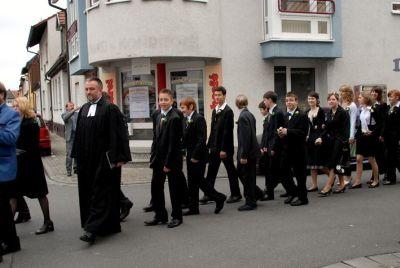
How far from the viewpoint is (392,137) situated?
1094 centimetres

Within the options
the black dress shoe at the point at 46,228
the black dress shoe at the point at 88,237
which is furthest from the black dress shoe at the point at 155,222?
the black dress shoe at the point at 46,228

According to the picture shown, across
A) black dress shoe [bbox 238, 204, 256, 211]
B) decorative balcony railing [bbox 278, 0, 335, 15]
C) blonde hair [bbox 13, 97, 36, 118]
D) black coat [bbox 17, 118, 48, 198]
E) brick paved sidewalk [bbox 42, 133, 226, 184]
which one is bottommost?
brick paved sidewalk [bbox 42, 133, 226, 184]

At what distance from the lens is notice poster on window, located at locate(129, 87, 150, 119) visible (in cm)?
1666

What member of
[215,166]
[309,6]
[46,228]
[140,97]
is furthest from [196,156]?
[309,6]

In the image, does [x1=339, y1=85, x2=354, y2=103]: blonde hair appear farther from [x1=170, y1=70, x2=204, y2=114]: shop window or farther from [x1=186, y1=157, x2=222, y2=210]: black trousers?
[x1=170, y1=70, x2=204, y2=114]: shop window

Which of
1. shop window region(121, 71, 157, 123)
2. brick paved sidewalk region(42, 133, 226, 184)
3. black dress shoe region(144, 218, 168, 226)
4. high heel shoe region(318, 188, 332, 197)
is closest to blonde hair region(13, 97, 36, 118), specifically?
black dress shoe region(144, 218, 168, 226)

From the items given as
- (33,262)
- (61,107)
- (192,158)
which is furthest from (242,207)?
(61,107)

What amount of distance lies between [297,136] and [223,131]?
1216 millimetres

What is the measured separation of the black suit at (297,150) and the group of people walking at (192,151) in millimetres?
16

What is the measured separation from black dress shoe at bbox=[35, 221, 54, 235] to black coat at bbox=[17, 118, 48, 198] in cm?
45

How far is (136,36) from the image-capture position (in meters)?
15.4

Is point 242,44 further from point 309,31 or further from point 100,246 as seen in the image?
point 100,246

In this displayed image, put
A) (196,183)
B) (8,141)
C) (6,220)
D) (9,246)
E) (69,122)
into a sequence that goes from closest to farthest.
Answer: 1. (8,141)
2. (6,220)
3. (9,246)
4. (196,183)
5. (69,122)

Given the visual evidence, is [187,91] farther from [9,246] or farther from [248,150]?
[9,246]
